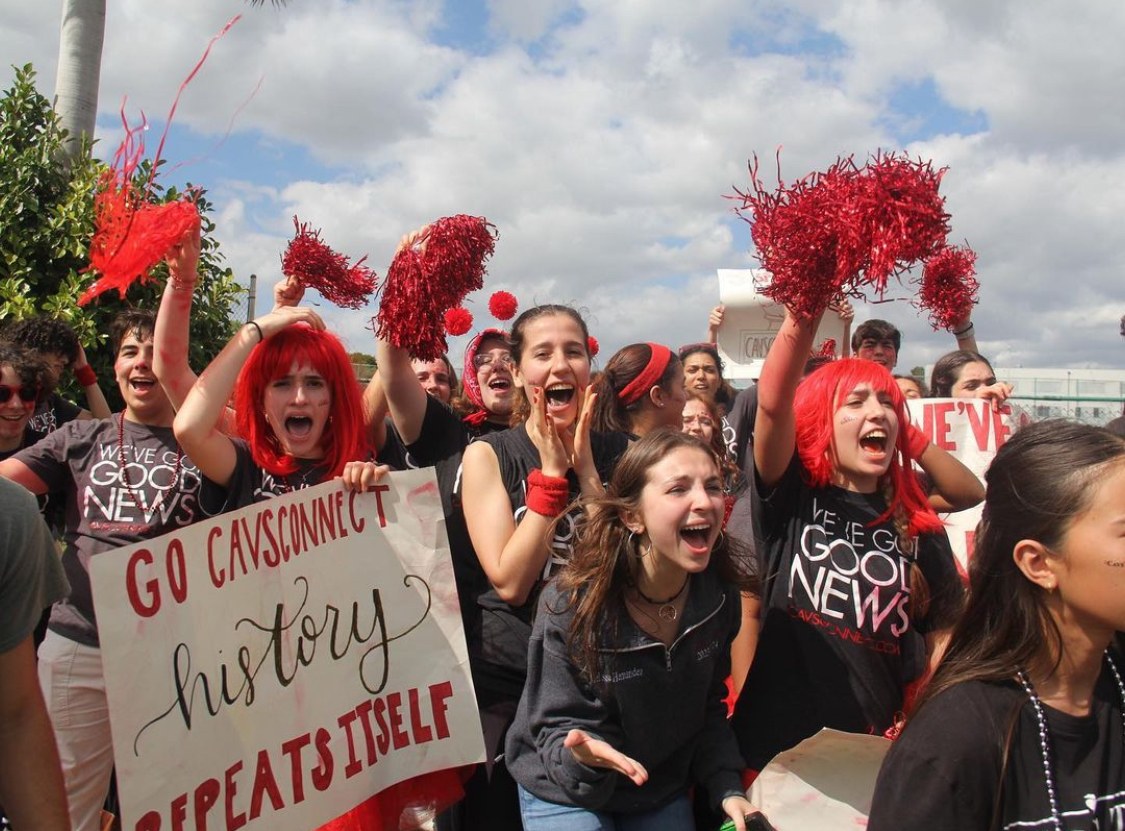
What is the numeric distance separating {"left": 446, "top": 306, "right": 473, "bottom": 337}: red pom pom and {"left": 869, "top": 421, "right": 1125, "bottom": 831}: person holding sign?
2190mm

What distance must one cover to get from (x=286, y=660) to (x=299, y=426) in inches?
29.8

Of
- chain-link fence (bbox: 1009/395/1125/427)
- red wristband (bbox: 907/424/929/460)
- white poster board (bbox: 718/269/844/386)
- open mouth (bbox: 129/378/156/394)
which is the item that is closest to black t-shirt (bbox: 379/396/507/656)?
open mouth (bbox: 129/378/156/394)

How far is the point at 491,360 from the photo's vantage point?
409 centimetres

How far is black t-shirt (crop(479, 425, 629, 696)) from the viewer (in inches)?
103

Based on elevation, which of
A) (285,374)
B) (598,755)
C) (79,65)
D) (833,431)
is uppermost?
(79,65)

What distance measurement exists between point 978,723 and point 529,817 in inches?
51.4

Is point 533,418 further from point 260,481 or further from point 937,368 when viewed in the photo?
point 937,368

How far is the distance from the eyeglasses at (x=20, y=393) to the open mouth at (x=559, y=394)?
2.39 metres

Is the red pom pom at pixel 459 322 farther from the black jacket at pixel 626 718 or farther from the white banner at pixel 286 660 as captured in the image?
the black jacket at pixel 626 718

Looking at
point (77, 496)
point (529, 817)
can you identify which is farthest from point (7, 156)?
point (529, 817)

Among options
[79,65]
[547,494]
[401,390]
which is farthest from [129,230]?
[79,65]

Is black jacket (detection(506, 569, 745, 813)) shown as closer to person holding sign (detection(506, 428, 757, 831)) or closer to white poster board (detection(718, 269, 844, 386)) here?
person holding sign (detection(506, 428, 757, 831))

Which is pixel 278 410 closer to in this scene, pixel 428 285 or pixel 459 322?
pixel 428 285

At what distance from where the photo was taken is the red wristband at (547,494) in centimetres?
246
